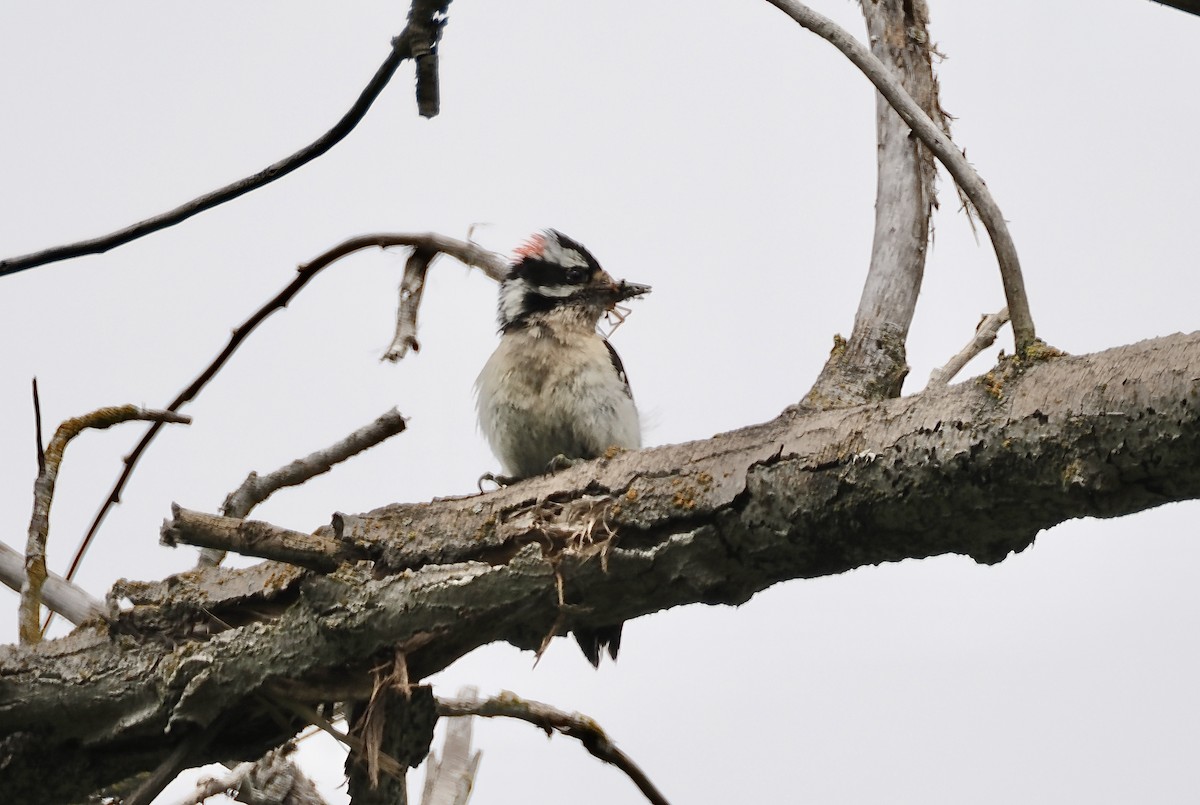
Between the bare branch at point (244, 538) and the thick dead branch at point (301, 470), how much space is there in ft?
1.38

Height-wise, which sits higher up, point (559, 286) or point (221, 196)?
point (559, 286)

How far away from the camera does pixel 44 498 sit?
2.95 m

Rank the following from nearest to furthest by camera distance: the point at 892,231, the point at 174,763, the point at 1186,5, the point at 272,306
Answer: the point at 1186,5
the point at 174,763
the point at 892,231
the point at 272,306

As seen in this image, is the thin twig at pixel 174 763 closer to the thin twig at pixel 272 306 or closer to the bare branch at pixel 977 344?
the thin twig at pixel 272 306

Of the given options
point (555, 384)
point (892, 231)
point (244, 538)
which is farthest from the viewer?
point (555, 384)

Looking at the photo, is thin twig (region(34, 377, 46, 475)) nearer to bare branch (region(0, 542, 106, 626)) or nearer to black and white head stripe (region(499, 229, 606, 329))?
bare branch (region(0, 542, 106, 626))

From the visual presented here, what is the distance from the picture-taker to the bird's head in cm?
505

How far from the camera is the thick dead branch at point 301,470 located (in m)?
3.24

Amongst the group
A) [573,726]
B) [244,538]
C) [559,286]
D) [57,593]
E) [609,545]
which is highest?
[559,286]

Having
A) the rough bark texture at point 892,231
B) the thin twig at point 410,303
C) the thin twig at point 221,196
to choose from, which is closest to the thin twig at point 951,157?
the rough bark texture at point 892,231

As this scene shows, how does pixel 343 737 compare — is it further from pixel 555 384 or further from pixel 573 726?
pixel 555 384

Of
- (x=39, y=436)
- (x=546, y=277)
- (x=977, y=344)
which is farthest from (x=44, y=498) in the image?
(x=546, y=277)

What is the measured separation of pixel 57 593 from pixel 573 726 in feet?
4.62

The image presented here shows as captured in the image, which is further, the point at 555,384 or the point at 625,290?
Result: the point at 625,290
